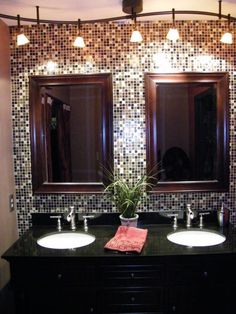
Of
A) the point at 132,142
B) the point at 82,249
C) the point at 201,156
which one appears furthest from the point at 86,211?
the point at 201,156

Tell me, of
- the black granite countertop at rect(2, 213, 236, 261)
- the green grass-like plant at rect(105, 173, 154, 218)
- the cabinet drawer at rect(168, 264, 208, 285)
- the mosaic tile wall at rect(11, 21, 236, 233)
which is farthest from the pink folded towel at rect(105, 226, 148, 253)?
the mosaic tile wall at rect(11, 21, 236, 233)

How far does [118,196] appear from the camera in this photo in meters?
2.31

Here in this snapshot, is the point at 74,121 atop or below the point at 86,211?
atop

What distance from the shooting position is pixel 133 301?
6.37 ft

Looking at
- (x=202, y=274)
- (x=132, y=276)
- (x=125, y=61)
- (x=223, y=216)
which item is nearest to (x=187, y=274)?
(x=202, y=274)

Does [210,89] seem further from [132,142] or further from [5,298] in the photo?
[5,298]

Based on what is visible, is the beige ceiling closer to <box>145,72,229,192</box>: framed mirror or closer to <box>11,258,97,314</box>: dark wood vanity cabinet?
<box>145,72,229,192</box>: framed mirror

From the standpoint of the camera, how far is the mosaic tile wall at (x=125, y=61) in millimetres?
2342

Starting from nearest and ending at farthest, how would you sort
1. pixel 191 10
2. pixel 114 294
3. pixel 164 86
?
pixel 114 294 → pixel 191 10 → pixel 164 86

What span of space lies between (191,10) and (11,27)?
4.26 feet

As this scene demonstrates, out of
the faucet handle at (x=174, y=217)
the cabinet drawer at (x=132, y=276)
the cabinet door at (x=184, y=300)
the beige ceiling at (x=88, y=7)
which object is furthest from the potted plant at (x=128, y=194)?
the beige ceiling at (x=88, y=7)

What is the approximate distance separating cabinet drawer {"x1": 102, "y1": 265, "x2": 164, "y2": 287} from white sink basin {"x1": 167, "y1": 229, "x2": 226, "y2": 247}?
1.01ft

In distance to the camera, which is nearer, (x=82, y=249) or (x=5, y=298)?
(x=82, y=249)

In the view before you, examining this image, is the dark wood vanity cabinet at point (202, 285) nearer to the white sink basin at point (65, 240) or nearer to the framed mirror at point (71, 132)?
the white sink basin at point (65, 240)
